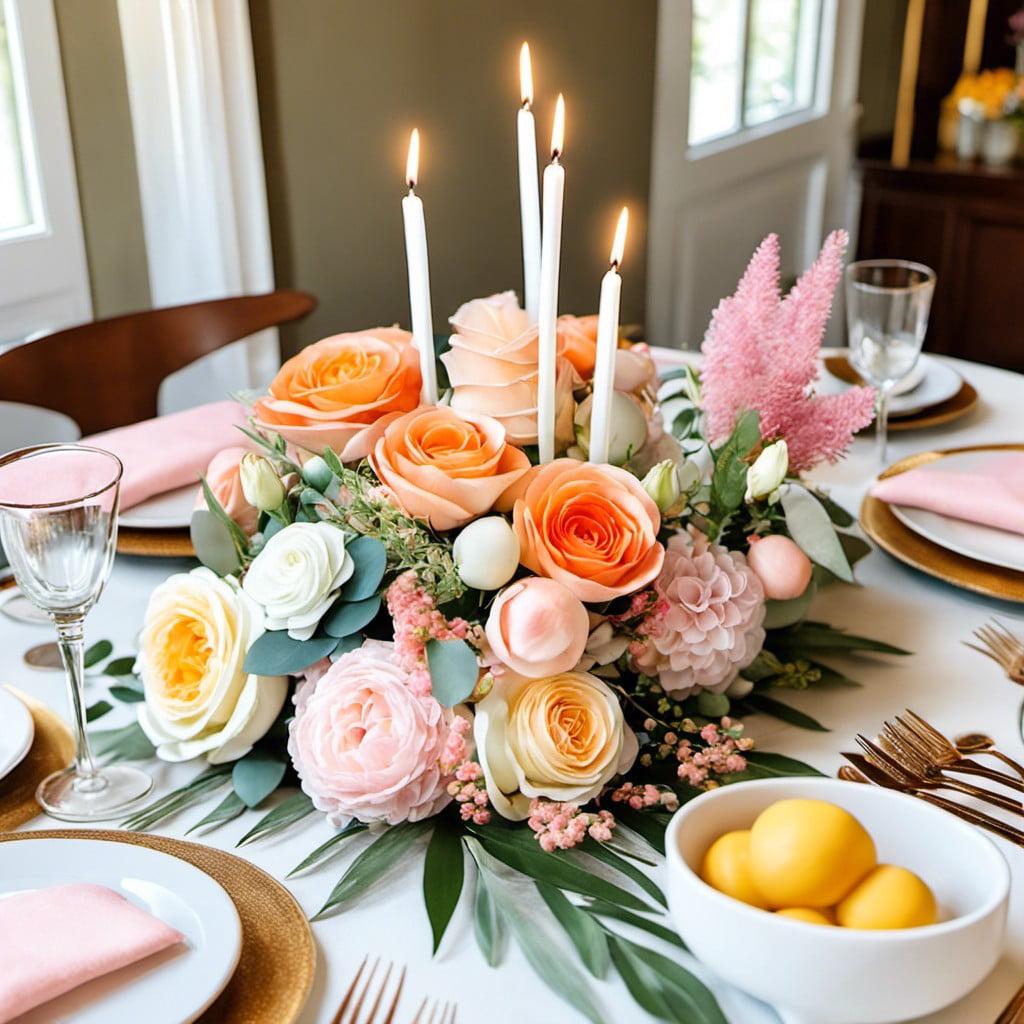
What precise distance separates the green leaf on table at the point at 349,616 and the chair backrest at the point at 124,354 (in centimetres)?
92

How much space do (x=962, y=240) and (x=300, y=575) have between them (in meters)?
3.07

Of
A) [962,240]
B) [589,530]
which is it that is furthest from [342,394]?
[962,240]

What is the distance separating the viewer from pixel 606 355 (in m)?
0.78

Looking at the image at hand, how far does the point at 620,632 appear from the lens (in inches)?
31.3

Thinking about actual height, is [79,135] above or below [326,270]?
above

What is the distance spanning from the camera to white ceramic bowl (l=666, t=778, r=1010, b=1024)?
54 centimetres

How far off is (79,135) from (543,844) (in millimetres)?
1690

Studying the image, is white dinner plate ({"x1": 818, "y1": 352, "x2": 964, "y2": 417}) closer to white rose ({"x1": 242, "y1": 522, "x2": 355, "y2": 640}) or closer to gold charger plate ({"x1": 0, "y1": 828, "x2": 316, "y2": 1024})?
A: white rose ({"x1": 242, "y1": 522, "x2": 355, "y2": 640})

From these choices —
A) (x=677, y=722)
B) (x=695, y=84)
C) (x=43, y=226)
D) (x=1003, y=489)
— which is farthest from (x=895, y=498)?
(x=695, y=84)

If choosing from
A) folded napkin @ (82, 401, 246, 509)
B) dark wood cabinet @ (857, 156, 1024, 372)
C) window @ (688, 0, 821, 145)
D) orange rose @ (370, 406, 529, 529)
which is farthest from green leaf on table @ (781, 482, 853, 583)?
dark wood cabinet @ (857, 156, 1024, 372)

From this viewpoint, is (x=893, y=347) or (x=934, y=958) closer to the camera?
(x=934, y=958)

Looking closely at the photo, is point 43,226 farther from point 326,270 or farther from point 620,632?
point 620,632

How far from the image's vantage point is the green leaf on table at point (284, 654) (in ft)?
2.50

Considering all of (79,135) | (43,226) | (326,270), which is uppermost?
(79,135)
